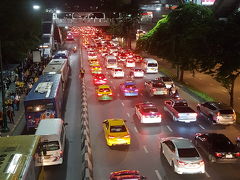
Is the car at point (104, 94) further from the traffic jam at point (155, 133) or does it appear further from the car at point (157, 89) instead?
the car at point (157, 89)

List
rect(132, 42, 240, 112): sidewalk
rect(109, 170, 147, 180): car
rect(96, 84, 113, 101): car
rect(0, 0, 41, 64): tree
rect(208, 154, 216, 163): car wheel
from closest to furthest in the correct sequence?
rect(109, 170, 147, 180): car
rect(208, 154, 216, 163): car wheel
rect(96, 84, 113, 101): car
rect(132, 42, 240, 112): sidewalk
rect(0, 0, 41, 64): tree

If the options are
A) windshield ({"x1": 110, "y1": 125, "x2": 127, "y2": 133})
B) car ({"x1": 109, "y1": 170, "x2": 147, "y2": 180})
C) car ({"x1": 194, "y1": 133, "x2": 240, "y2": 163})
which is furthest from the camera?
windshield ({"x1": 110, "y1": 125, "x2": 127, "y2": 133})

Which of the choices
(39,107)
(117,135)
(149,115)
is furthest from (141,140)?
(39,107)

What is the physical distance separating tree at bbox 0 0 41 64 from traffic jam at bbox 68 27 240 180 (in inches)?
464

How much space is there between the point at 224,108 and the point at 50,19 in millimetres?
85195

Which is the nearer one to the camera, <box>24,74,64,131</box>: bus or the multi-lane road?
the multi-lane road

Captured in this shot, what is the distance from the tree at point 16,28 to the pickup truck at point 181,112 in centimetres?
2428

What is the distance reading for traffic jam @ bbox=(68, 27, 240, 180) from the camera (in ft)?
63.3

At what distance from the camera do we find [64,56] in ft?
190

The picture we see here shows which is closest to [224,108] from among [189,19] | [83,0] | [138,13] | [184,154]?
[184,154]

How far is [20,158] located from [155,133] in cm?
1507

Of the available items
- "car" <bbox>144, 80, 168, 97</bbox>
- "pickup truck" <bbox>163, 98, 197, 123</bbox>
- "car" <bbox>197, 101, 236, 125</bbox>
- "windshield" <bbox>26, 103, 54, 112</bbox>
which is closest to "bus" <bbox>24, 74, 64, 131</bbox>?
"windshield" <bbox>26, 103, 54, 112</bbox>

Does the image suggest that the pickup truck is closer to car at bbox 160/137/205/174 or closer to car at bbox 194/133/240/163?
car at bbox 194/133/240/163

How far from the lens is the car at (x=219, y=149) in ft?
66.3
